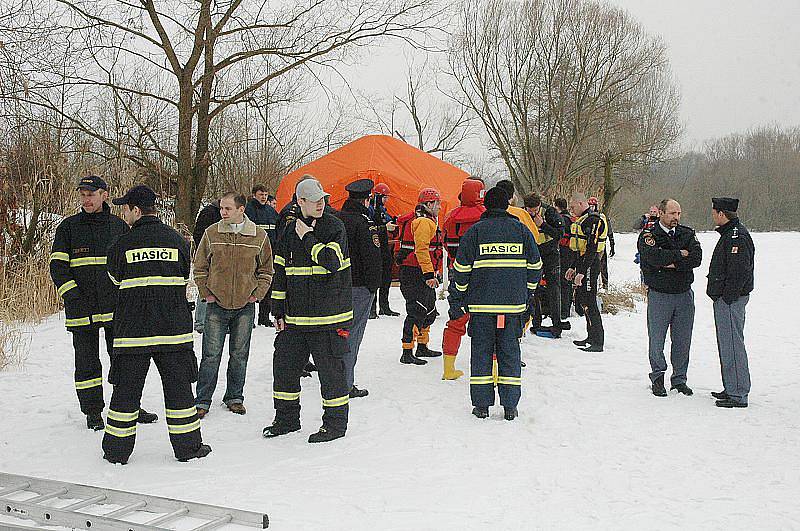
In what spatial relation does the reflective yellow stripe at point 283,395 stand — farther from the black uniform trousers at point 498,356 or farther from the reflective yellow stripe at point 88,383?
the black uniform trousers at point 498,356

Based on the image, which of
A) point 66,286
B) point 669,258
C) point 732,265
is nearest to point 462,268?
point 669,258

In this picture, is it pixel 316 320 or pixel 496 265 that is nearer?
pixel 316 320

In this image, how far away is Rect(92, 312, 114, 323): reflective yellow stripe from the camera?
6.06m

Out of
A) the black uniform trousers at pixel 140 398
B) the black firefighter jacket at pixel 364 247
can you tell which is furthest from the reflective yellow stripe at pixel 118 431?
the black firefighter jacket at pixel 364 247

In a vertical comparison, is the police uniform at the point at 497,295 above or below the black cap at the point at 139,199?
below

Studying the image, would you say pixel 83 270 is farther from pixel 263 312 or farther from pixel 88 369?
pixel 263 312

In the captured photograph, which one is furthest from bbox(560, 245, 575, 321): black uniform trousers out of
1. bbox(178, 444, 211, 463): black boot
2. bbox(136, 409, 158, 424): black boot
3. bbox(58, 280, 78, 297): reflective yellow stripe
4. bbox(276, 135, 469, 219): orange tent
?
bbox(58, 280, 78, 297): reflective yellow stripe

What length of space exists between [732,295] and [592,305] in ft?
8.89

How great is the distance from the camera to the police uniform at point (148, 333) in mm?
5336

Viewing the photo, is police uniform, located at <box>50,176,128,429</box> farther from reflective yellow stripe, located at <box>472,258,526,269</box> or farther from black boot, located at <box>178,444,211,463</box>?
reflective yellow stripe, located at <box>472,258,526,269</box>

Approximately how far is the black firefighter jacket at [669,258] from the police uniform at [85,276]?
487 cm

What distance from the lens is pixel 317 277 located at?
5879 mm

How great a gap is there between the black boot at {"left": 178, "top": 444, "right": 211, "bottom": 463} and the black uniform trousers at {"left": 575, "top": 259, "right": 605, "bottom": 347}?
5432 mm


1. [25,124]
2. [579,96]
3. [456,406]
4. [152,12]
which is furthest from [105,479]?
[579,96]
